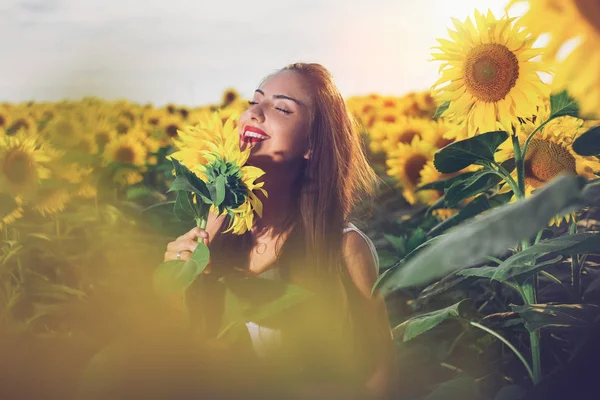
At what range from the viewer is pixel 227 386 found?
0.66 meters

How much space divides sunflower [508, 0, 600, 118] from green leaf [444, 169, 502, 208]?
35 centimetres

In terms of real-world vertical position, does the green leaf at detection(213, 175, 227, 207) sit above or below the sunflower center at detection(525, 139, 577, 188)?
above

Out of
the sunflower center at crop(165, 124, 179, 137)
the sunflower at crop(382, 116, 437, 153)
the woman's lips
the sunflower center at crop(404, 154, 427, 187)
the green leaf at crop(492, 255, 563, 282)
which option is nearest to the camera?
the green leaf at crop(492, 255, 563, 282)

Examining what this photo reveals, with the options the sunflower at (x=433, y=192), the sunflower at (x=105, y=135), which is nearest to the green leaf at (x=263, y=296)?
the sunflower at (x=433, y=192)

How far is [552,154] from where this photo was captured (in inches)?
30.4

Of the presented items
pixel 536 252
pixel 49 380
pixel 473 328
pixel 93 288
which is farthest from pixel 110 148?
pixel 536 252

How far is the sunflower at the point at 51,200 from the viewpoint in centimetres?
120

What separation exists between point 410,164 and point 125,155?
2.40 feet

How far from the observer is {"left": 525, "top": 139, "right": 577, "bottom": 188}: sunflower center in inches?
30.2

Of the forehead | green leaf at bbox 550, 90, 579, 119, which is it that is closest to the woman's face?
the forehead

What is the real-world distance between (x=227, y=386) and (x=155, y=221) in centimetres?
54

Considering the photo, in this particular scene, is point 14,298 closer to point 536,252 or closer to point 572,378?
point 536,252

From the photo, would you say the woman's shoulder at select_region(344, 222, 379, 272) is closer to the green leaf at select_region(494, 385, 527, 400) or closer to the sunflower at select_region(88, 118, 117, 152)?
the green leaf at select_region(494, 385, 527, 400)

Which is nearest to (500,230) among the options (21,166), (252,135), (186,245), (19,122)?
(186,245)
